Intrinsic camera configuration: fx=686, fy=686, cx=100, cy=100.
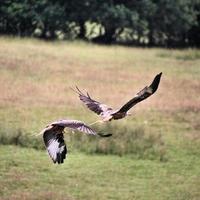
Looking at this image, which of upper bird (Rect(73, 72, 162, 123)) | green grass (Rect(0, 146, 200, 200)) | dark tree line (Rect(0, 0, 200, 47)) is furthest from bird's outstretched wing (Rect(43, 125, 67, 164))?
dark tree line (Rect(0, 0, 200, 47))

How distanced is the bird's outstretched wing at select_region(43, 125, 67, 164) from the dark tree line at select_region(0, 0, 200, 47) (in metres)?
28.8

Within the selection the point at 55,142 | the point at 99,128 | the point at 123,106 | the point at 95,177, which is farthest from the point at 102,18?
the point at 123,106

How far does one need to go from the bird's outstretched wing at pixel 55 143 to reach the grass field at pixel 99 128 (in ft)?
14.9

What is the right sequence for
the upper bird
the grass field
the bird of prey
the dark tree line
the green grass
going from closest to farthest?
the upper bird < the bird of prey < the green grass < the grass field < the dark tree line

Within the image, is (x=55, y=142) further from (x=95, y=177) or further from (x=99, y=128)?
(x=99, y=128)

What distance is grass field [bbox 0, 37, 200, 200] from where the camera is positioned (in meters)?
10.2

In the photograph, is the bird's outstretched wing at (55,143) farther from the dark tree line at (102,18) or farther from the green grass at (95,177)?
the dark tree line at (102,18)

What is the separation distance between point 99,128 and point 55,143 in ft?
29.3

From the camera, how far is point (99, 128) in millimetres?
13906

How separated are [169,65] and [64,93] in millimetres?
8790

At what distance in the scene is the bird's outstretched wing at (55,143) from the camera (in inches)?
194

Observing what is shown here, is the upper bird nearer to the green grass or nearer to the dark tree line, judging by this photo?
the green grass

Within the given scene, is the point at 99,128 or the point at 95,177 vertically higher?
the point at 99,128

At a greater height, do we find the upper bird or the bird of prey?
the upper bird
